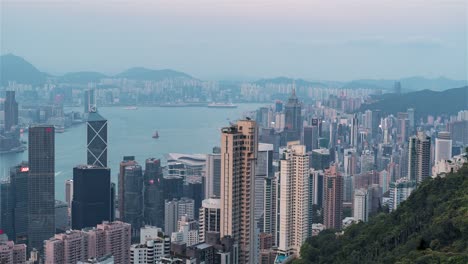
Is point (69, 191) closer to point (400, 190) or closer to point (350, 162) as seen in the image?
point (400, 190)

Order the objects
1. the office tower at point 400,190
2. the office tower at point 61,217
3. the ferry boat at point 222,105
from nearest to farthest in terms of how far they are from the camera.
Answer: the office tower at point 400,190 → the office tower at point 61,217 → the ferry boat at point 222,105

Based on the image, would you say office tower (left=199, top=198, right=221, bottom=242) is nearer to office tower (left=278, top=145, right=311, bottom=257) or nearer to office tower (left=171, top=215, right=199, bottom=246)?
office tower (left=171, top=215, right=199, bottom=246)

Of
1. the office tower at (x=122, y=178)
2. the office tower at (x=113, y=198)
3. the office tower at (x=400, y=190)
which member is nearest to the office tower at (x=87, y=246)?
the office tower at (x=113, y=198)

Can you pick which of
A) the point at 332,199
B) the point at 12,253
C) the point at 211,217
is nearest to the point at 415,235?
the point at 211,217

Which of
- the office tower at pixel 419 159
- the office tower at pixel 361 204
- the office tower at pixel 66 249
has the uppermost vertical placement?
the office tower at pixel 419 159

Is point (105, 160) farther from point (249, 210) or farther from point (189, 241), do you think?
point (249, 210)

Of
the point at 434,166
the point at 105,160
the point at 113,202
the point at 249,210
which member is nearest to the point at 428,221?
the point at 249,210

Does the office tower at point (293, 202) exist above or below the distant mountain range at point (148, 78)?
below

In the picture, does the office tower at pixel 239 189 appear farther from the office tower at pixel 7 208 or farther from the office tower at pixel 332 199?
the office tower at pixel 7 208
